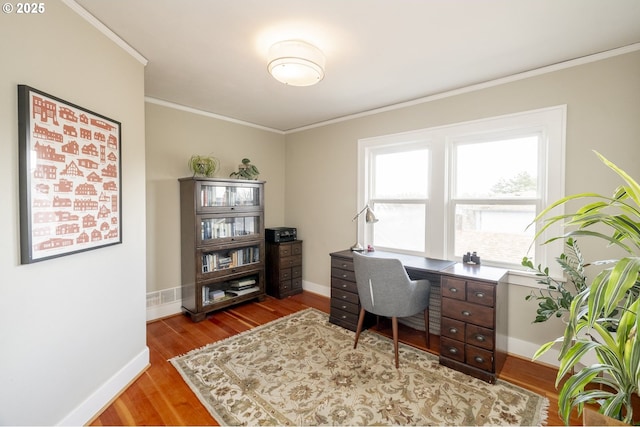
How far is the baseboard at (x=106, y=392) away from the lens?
1.65 meters

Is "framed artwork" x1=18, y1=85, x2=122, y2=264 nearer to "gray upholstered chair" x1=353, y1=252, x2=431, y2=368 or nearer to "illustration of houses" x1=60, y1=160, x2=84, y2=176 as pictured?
"illustration of houses" x1=60, y1=160, x2=84, y2=176

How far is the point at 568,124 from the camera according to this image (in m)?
2.28

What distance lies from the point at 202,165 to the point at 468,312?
308cm

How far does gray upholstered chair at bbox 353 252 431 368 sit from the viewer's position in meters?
2.36

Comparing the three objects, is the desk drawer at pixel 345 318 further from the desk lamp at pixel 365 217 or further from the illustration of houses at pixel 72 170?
the illustration of houses at pixel 72 170

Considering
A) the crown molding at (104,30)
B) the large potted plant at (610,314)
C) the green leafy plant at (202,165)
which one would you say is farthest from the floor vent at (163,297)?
the large potted plant at (610,314)

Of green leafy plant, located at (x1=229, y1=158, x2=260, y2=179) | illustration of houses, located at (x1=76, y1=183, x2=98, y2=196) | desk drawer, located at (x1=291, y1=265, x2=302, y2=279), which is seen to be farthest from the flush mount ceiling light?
desk drawer, located at (x1=291, y1=265, x2=302, y2=279)

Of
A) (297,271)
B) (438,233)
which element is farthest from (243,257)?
(438,233)

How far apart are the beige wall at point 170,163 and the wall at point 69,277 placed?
1.01m

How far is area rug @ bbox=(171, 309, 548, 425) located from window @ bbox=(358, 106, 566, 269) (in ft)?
3.79

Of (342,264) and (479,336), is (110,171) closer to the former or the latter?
(342,264)

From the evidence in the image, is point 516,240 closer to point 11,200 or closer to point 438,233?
point 438,233

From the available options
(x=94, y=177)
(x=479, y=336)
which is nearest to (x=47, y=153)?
(x=94, y=177)

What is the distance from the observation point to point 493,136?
2.69 meters
